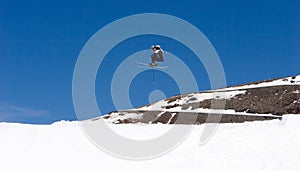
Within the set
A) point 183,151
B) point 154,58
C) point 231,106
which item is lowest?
point 183,151

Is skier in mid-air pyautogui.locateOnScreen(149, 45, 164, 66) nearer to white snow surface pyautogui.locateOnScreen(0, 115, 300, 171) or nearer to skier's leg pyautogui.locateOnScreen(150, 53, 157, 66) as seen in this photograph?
skier's leg pyautogui.locateOnScreen(150, 53, 157, 66)

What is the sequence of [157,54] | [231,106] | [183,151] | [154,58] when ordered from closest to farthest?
[183,151], [157,54], [154,58], [231,106]

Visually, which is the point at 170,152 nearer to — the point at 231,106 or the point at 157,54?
the point at 157,54

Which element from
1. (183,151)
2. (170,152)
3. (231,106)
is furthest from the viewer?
(231,106)

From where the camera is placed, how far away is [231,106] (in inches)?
2082

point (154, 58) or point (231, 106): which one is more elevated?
point (231, 106)

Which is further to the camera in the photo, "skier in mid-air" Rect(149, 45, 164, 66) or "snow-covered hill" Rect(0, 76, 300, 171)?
"skier in mid-air" Rect(149, 45, 164, 66)

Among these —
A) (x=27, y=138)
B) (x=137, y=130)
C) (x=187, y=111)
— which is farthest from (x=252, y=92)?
(x=27, y=138)

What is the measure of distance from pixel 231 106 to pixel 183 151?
3415cm

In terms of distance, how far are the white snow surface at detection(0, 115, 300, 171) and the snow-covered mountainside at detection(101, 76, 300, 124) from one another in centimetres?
2172

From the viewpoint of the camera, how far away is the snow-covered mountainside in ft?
153

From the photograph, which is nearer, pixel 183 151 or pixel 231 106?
pixel 183 151

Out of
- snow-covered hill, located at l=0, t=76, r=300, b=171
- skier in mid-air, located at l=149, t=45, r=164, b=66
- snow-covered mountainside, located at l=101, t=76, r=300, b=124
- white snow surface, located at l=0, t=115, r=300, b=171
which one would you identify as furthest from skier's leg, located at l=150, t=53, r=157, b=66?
snow-covered mountainside, located at l=101, t=76, r=300, b=124

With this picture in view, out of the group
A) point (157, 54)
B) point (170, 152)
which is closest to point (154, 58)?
point (157, 54)
